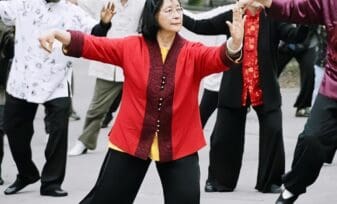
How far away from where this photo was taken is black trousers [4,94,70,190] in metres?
8.25

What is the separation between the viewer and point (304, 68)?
12.7 meters

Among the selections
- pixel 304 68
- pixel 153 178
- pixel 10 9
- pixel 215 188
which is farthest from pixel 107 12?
pixel 304 68

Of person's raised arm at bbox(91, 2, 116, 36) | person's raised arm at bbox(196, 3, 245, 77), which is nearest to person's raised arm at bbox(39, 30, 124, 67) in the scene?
person's raised arm at bbox(196, 3, 245, 77)

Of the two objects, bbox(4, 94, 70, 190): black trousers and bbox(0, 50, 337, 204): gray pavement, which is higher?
bbox(4, 94, 70, 190): black trousers

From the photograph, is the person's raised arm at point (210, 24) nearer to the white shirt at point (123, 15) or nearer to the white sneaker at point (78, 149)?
the white shirt at point (123, 15)

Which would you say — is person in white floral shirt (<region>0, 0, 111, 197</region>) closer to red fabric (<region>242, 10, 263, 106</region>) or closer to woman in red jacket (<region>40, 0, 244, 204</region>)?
red fabric (<region>242, 10, 263, 106</region>)

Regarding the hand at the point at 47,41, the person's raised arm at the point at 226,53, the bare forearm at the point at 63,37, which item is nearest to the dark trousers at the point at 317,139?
the person's raised arm at the point at 226,53

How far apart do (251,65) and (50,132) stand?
68.6 inches

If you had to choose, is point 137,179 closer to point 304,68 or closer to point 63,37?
point 63,37

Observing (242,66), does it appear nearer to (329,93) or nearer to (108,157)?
(329,93)

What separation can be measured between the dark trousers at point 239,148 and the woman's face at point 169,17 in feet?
7.40

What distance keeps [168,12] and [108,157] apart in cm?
96

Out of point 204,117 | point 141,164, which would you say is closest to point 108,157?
point 141,164

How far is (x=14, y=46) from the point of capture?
333 inches
